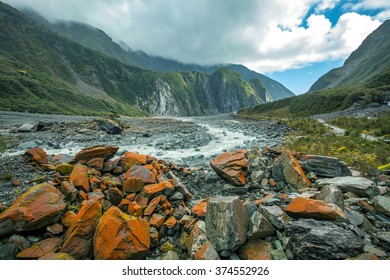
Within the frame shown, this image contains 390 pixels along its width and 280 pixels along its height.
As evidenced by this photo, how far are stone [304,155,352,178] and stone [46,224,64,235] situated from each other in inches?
394

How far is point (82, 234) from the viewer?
5008 millimetres

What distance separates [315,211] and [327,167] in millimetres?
5224

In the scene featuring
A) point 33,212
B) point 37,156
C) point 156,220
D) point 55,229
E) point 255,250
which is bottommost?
point 255,250

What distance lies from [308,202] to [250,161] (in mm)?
5365

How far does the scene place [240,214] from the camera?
5.39 metres

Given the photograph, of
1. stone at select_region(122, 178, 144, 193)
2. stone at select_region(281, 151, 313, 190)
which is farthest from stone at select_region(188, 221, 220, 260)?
stone at select_region(281, 151, 313, 190)

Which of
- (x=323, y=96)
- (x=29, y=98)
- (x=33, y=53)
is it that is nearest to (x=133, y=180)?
(x=323, y=96)

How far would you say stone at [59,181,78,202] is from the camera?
6395 mm

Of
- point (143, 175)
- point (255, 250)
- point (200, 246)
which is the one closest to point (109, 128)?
point (143, 175)

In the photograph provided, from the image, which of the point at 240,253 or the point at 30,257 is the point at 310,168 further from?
the point at 30,257

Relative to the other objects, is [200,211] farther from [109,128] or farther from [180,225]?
[109,128]

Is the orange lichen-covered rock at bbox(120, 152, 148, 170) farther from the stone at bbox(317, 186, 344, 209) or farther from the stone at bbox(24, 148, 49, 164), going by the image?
the stone at bbox(317, 186, 344, 209)

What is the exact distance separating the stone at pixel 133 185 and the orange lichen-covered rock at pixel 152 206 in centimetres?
92

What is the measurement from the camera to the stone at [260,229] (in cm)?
504
